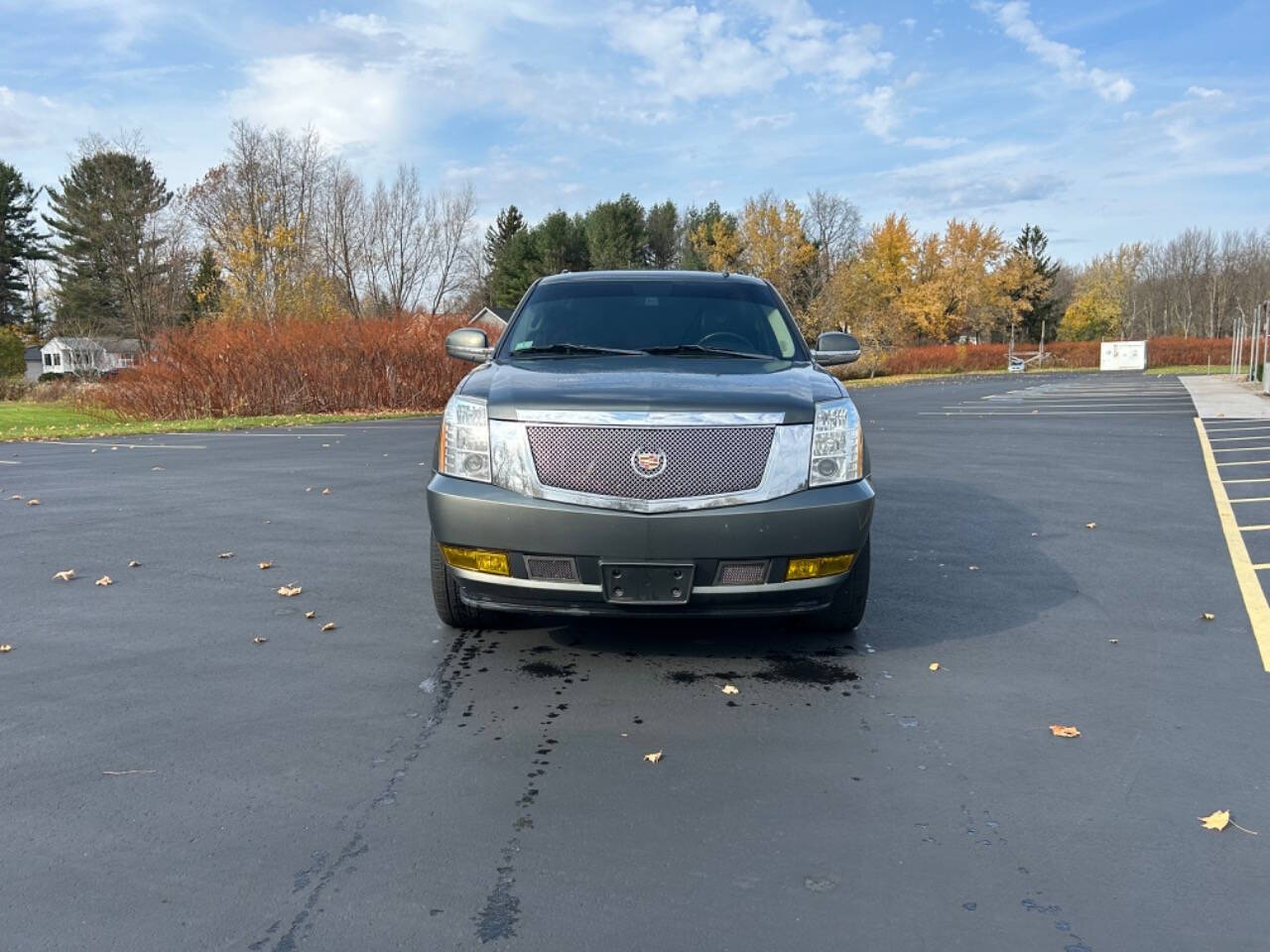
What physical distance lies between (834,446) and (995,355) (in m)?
68.3

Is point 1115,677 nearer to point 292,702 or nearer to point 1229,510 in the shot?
point 292,702

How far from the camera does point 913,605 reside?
17.9 feet

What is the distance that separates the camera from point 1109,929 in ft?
7.80

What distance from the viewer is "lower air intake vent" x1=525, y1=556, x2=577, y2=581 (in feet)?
12.8

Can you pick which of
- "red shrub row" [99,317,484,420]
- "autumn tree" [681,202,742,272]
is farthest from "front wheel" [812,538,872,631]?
"autumn tree" [681,202,742,272]

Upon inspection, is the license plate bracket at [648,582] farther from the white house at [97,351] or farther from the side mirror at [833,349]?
the white house at [97,351]

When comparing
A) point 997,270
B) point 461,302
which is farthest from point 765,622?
point 997,270

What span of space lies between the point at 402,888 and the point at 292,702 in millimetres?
1623

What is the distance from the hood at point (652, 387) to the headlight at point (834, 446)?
0.22 ft

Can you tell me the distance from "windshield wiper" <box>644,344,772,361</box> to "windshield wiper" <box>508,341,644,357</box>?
106 mm

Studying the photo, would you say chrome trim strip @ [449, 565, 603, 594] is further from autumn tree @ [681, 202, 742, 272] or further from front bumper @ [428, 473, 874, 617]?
autumn tree @ [681, 202, 742, 272]

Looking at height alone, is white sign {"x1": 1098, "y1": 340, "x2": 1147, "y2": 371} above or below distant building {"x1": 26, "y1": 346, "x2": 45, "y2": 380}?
below

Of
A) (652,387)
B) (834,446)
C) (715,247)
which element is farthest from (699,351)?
(715,247)

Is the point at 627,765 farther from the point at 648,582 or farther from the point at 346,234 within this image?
the point at 346,234
